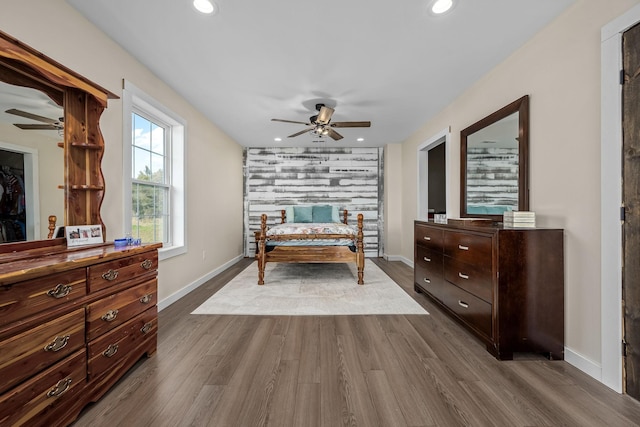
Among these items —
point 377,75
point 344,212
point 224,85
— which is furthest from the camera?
point 344,212

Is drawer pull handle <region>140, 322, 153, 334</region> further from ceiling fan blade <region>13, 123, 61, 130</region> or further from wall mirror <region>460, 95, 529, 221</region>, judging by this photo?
wall mirror <region>460, 95, 529, 221</region>

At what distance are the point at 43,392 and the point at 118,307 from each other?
0.50m

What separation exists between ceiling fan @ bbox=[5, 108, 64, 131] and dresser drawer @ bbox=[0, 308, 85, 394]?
115 centimetres

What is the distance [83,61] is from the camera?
200 cm

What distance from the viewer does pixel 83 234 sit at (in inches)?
70.6

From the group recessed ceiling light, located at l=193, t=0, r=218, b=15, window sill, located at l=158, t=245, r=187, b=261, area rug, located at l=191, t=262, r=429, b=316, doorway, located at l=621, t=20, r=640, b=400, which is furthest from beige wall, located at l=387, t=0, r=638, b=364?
window sill, located at l=158, t=245, r=187, b=261

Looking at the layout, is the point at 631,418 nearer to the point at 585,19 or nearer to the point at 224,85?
the point at 585,19

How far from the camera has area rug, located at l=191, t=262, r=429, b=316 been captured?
9.32 ft

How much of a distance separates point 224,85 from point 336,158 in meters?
3.39

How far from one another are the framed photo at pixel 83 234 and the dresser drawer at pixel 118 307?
1.51 feet

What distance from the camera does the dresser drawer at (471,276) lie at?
2.04m

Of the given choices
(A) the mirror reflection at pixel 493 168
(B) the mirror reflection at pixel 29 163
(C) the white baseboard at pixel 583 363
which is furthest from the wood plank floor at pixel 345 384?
(A) the mirror reflection at pixel 493 168

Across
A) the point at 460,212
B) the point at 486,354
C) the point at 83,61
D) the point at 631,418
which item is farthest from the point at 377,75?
the point at 631,418

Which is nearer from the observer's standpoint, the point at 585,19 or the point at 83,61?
the point at 585,19
